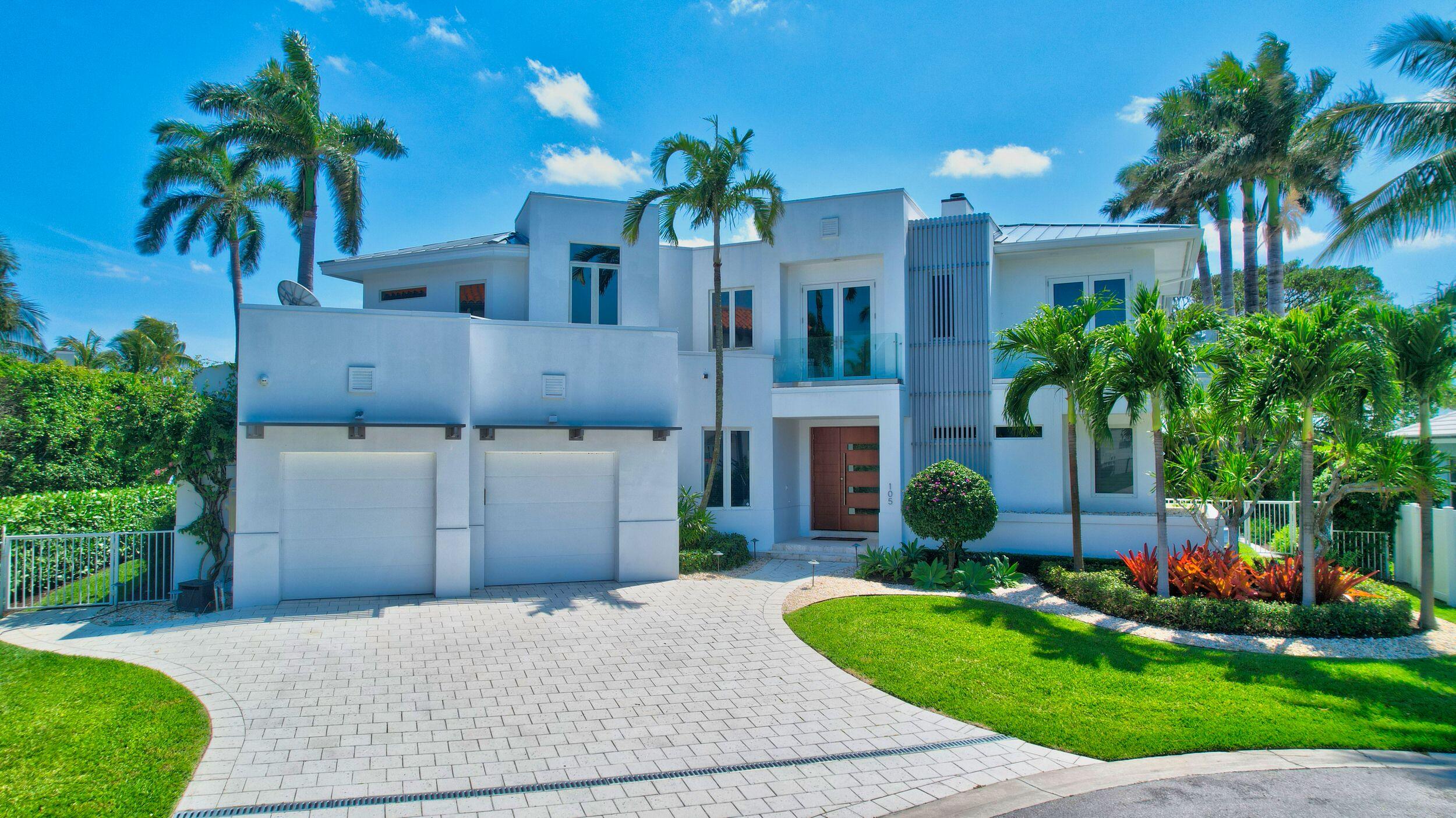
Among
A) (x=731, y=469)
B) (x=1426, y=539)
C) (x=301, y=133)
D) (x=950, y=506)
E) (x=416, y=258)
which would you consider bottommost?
(x=1426, y=539)

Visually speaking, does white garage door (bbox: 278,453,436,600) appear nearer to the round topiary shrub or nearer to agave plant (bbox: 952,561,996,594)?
the round topiary shrub

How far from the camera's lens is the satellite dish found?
12109 mm

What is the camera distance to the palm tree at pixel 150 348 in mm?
41856

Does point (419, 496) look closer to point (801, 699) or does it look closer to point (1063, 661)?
point (801, 699)

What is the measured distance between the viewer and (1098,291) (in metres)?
17.1

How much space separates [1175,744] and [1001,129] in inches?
555

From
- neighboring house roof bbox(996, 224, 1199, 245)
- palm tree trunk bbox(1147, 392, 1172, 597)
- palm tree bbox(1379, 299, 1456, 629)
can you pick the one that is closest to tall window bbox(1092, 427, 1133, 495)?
neighboring house roof bbox(996, 224, 1199, 245)

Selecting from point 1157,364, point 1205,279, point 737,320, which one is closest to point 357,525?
point 737,320

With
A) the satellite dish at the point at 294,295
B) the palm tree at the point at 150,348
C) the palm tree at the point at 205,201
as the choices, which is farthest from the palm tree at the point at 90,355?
the satellite dish at the point at 294,295

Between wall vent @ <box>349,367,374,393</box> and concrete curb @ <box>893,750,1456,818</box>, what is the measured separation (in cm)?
1004

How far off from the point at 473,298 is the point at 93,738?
12.4 meters

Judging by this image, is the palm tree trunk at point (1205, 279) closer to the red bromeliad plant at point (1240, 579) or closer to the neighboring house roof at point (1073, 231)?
the neighboring house roof at point (1073, 231)

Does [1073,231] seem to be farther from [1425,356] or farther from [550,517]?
[550,517]

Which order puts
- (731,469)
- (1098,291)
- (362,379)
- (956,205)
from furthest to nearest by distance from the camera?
(956,205) → (1098,291) → (731,469) → (362,379)
